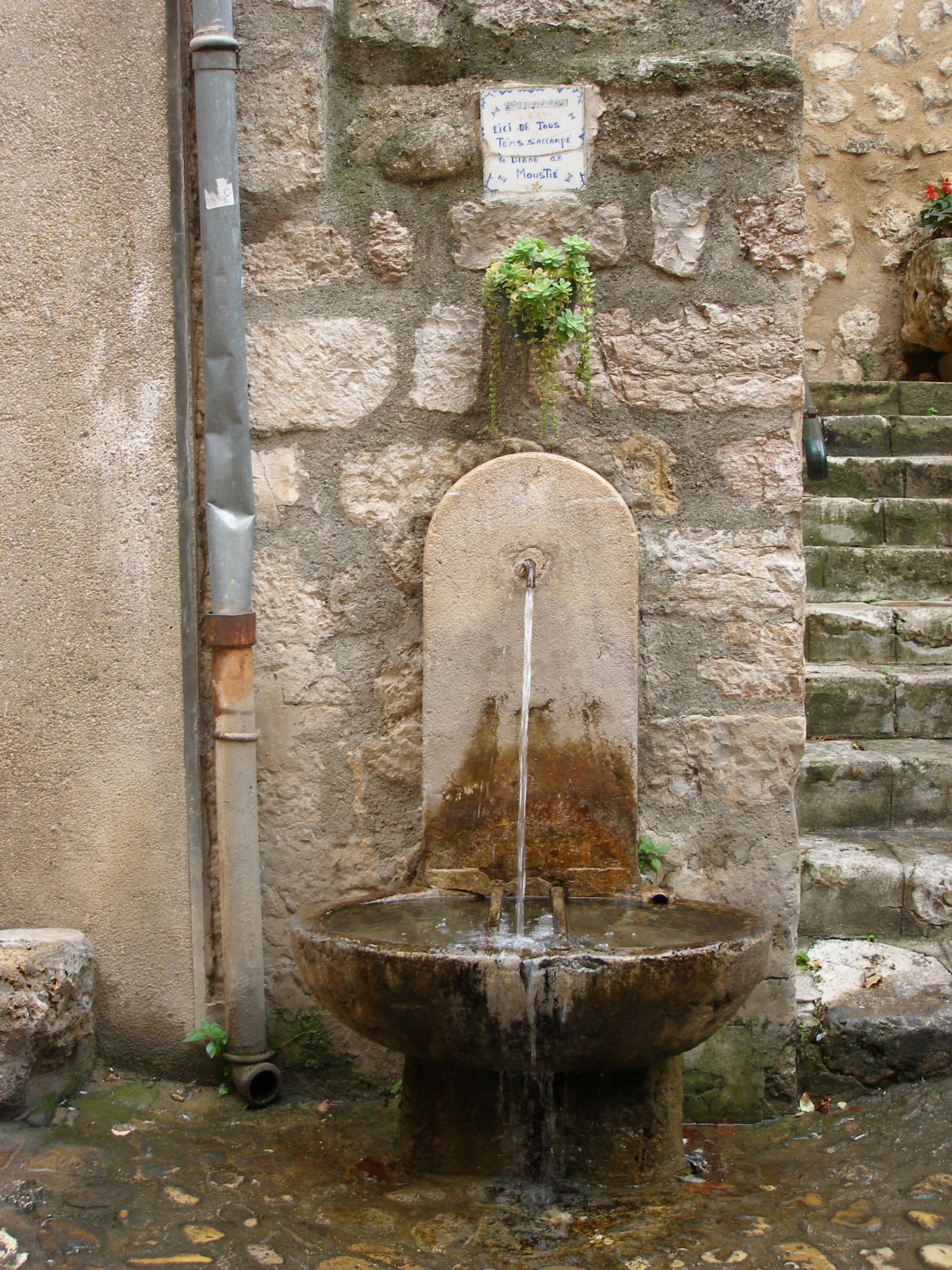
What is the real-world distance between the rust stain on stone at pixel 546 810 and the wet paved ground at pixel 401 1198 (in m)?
0.58

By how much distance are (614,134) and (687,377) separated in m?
0.54

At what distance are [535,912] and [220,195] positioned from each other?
1597 mm

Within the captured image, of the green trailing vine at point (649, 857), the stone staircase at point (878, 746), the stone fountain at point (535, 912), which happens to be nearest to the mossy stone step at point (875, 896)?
the stone staircase at point (878, 746)

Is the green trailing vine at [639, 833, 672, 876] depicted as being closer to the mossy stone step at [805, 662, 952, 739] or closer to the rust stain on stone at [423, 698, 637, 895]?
the rust stain on stone at [423, 698, 637, 895]

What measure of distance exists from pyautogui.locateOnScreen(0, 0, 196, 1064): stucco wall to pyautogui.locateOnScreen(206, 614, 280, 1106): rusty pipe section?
90 mm

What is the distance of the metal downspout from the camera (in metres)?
2.23

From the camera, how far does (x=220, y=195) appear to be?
88.2 inches

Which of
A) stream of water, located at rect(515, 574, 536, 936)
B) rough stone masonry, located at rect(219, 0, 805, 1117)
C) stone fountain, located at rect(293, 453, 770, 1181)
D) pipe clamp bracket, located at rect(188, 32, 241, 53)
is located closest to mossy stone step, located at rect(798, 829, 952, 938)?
rough stone masonry, located at rect(219, 0, 805, 1117)

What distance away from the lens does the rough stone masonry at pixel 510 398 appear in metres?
2.31

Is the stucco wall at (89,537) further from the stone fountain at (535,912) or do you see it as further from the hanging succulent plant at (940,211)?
the hanging succulent plant at (940,211)

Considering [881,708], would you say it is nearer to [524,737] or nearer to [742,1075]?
[742,1075]

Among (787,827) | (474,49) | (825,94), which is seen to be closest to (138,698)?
(787,827)

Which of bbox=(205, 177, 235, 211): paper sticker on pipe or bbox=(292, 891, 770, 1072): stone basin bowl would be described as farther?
bbox=(205, 177, 235, 211): paper sticker on pipe

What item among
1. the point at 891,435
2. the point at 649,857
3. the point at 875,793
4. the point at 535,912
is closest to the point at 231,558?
the point at 535,912
